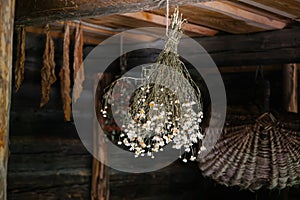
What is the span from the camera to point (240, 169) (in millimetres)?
3285

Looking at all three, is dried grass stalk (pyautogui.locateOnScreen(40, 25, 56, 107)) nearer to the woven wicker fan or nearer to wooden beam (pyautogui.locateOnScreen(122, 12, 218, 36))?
wooden beam (pyautogui.locateOnScreen(122, 12, 218, 36))

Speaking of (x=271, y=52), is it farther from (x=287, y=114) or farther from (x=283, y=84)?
(x=283, y=84)

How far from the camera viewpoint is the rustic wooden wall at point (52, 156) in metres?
3.26

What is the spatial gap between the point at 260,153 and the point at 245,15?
3.26 feet

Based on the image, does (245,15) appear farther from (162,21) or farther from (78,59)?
(78,59)

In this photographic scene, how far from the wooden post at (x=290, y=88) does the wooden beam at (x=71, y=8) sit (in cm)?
221

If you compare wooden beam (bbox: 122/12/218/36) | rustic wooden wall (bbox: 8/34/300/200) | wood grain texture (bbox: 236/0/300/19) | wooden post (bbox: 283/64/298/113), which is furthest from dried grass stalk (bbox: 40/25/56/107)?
wooden post (bbox: 283/64/298/113)

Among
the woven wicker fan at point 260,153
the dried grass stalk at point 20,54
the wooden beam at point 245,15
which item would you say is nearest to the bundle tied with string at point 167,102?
the wooden beam at point 245,15

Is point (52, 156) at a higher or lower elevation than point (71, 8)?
lower

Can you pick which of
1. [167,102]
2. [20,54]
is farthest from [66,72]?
[167,102]

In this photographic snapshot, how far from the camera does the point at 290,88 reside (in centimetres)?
388

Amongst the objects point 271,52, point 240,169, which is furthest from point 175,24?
point 240,169

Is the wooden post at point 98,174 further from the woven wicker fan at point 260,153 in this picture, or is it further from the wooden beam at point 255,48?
the wooden beam at point 255,48

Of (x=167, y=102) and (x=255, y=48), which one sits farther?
(x=255, y=48)
